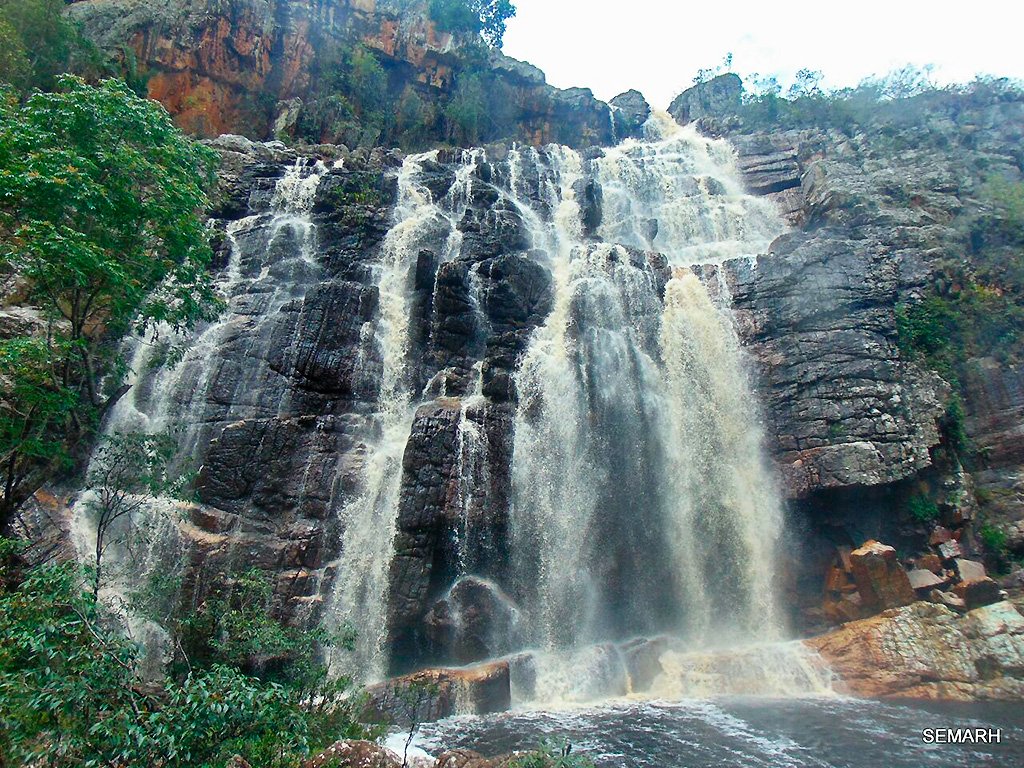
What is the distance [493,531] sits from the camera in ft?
54.8

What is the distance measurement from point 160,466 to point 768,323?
19.2 m

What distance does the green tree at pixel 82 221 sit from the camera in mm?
8617

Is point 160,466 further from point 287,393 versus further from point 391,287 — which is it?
point 391,287

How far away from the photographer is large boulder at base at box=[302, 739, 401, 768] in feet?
23.4

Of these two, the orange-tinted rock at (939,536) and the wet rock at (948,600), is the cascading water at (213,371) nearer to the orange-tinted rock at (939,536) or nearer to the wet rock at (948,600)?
the wet rock at (948,600)

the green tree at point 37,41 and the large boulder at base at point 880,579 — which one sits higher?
the green tree at point 37,41

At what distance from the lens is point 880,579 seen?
15.8 metres

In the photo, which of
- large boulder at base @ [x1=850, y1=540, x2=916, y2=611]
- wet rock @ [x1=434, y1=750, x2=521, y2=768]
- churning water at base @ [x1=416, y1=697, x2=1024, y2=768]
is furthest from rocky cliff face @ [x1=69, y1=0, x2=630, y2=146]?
wet rock @ [x1=434, y1=750, x2=521, y2=768]

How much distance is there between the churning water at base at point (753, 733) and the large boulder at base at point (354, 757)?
311 centimetres

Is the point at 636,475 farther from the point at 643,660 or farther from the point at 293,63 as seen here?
the point at 293,63

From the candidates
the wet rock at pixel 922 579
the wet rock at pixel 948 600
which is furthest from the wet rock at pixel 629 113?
the wet rock at pixel 948 600

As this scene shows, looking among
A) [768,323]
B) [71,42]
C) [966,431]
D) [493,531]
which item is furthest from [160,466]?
[71,42]

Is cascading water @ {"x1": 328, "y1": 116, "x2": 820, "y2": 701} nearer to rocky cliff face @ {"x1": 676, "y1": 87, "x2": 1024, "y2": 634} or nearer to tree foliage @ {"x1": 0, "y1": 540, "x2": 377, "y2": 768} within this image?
rocky cliff face @ {"x1": 676, "y1": 87, "x2": 1024, "y2": 634}

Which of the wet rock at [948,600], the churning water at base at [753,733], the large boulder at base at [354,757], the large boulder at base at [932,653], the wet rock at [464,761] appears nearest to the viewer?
the large boulder at base at [354,757]
